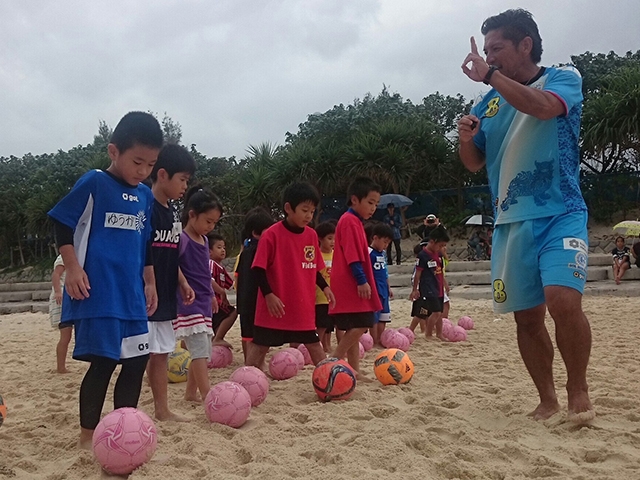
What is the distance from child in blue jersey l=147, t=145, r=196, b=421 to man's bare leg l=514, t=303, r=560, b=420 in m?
2.10

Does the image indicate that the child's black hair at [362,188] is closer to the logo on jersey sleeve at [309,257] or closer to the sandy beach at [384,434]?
the logo on jersey sleeve at [309,257]

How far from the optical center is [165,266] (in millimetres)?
3691

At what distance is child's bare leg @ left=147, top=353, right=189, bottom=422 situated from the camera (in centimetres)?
360

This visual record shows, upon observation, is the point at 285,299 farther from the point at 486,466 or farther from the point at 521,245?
the point at 486,466

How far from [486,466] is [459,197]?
1988cm

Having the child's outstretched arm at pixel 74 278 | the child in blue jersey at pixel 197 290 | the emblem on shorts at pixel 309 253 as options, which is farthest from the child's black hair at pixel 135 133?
the emblem on shorts at pixel 309 253

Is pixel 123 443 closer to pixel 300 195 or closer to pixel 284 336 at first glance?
pixel 284 336

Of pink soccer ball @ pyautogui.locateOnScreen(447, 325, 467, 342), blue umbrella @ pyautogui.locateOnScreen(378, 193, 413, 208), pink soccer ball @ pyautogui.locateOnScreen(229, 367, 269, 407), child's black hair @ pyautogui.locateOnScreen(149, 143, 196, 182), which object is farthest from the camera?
blue umbrella @ pyautogui.locateOnScreen(378, 193, 413, 208)

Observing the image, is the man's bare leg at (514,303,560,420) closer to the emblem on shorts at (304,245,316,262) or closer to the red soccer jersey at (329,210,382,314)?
the red soccer jersey at (329,210,382,314)

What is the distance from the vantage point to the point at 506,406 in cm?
363

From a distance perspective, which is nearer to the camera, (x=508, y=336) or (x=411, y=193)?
(x=508, y=336)

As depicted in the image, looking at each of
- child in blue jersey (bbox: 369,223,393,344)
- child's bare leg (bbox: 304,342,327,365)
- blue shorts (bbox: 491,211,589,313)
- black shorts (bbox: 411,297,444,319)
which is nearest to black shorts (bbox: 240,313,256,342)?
child's bare leg (bbox: 304,342,327,365)

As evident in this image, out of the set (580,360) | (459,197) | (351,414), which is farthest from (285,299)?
(459,197)

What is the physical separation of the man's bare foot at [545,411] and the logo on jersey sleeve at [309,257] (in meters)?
2.05
